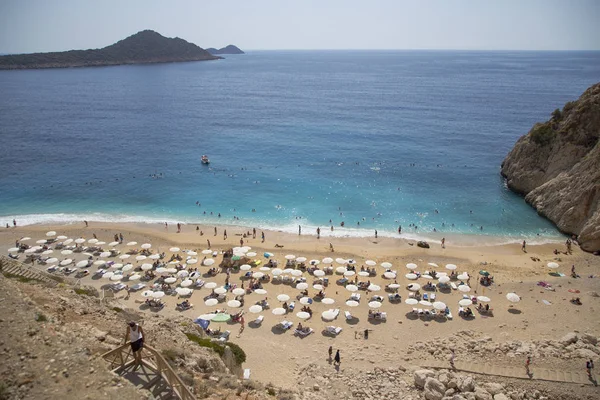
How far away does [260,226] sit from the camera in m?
47.0

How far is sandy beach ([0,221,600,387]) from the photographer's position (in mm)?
24578

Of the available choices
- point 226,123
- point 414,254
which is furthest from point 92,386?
point 226,123

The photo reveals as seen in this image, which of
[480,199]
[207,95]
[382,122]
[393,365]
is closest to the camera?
[393,365]

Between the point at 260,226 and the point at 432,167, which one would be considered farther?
the point at 432,167

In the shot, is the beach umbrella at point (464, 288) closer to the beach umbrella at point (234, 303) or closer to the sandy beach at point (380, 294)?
the sandy beach at point (380, 294)

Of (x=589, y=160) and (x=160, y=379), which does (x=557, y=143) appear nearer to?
(x=589, y=160)

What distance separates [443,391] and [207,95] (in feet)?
437

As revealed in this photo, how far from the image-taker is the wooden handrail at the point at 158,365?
462 inches

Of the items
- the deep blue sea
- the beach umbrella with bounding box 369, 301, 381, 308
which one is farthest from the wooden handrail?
the deep blue sea

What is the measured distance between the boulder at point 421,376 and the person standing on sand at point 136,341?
46.0 feet

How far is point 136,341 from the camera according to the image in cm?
1288

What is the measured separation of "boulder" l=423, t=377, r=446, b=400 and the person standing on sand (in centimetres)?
1371

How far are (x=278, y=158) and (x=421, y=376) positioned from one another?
2110 inches

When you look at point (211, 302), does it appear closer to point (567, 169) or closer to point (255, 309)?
point (255, 309)
